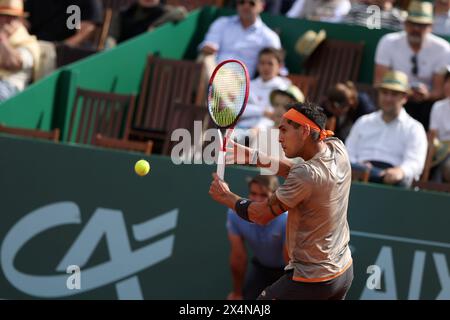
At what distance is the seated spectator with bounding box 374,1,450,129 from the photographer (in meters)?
9.21

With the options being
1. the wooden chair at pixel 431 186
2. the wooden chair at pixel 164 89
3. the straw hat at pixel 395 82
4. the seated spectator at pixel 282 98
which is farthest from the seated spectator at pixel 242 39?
the wooden chair at pixel 431 186

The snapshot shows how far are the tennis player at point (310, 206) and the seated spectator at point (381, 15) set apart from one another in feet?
17.5

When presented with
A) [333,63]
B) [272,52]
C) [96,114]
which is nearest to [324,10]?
[333,63]

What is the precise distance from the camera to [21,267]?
7684mm

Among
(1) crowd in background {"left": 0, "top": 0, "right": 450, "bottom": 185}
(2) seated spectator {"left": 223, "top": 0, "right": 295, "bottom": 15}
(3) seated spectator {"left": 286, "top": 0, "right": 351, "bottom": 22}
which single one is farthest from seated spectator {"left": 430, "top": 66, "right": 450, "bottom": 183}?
(2) seated spectator {"left": 223, "top": 0, "right": 295, "bottom": 15}

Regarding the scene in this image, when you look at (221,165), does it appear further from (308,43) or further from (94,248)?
(308,43)

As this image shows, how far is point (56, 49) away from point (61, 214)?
9.98 feet

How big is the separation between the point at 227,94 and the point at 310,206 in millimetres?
831

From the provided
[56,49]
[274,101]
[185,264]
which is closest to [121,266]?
[185,264]

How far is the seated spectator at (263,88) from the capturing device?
8.97 metres

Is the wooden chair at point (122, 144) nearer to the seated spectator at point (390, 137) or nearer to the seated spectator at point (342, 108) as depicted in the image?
the seated spectator at point (342, 108)

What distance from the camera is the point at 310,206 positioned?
5.21m
